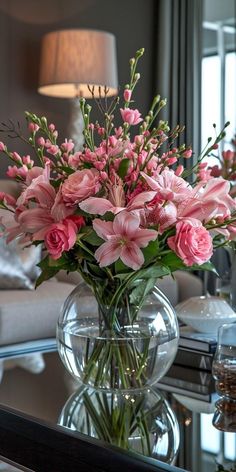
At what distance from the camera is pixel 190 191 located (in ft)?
4.18

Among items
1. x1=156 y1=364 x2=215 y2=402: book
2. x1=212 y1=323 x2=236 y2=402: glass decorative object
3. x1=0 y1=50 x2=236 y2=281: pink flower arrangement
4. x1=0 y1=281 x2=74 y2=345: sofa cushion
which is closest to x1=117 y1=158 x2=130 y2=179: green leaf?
x1=0 y1=50 x2=236 y2=281: pink flower arrangement

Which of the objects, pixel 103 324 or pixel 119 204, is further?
pixel 103 324

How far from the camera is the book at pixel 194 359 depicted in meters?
1.86

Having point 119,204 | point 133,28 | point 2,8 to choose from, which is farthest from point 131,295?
point 133,28

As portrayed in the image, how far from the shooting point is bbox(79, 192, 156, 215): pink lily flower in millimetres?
1203

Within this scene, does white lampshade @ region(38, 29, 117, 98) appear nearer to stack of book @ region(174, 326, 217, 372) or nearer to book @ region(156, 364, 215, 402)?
stack of book @ region(174, 326, 217, 372)

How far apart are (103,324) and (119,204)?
282mm

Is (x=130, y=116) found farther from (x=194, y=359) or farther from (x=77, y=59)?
(x=77, y=59)

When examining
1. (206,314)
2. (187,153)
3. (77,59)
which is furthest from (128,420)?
(77,59)

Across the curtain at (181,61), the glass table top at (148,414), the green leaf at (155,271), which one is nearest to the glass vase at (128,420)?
the glass table top at (148,414)

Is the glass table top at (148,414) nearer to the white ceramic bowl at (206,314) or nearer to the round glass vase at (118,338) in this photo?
the round glass vase at (118,338)

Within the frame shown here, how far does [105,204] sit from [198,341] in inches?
31.3

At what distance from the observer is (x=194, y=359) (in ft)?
6.17

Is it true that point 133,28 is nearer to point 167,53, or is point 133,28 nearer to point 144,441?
point 167,53
